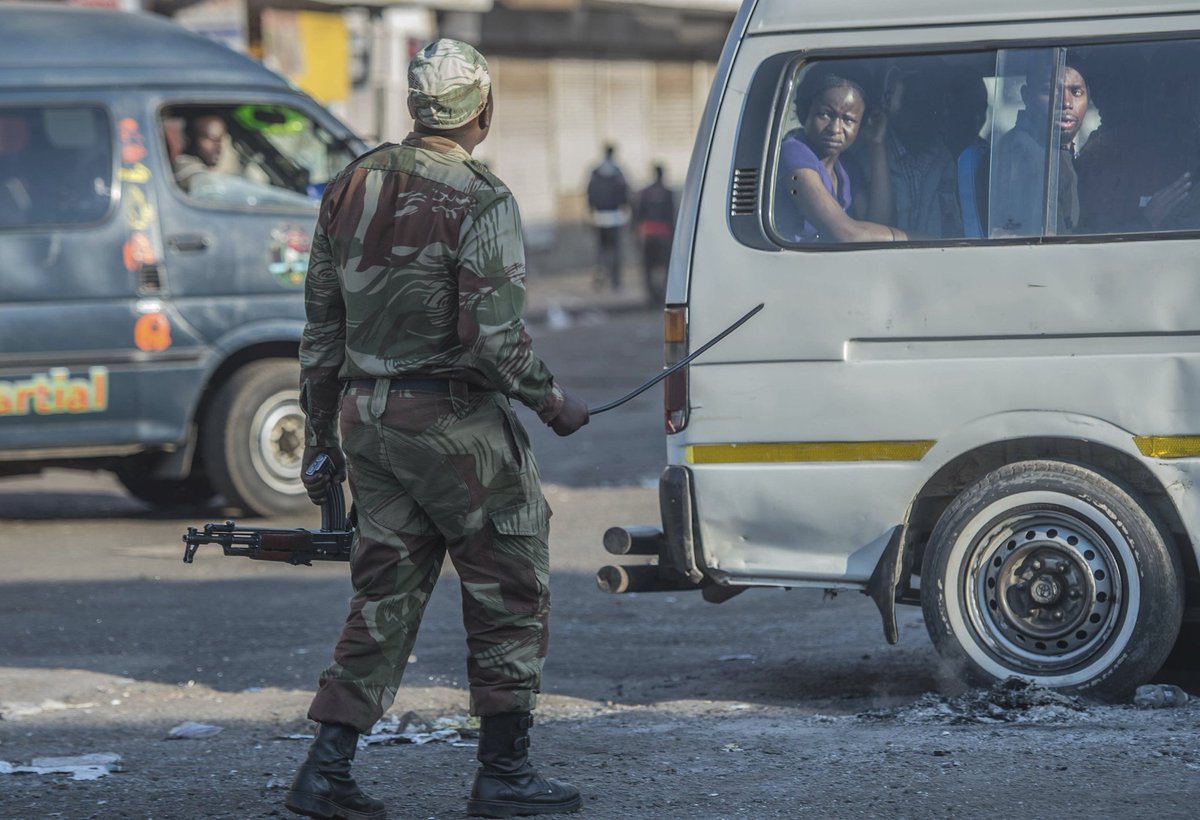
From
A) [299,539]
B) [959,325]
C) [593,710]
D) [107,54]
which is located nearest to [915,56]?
[959,325]

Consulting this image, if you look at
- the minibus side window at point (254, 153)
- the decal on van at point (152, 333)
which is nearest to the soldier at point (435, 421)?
the decal on van at point (152, 333)

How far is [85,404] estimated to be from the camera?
29.6ft

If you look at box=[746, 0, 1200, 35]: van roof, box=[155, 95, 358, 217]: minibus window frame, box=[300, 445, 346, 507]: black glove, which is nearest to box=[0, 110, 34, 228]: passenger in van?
box=[155, 95, 358, 217]: minibus window frame

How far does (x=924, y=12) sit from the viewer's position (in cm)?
546

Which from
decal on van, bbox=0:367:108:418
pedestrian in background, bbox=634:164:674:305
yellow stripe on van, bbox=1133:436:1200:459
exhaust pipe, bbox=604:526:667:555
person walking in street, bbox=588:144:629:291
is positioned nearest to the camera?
yellow stripe on van, bbox=1133:436:1200:459

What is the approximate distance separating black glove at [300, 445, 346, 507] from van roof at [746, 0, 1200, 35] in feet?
6.54

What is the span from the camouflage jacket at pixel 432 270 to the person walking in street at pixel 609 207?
811 inches

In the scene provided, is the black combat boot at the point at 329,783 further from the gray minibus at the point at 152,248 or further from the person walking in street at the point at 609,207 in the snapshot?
the person walking in street at the point at 609,207

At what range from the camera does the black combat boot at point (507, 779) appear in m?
4.35

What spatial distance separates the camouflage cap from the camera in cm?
421

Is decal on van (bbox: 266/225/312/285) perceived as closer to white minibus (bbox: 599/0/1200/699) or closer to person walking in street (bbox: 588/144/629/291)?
white minibus (bbox: 599/0/1200/699)

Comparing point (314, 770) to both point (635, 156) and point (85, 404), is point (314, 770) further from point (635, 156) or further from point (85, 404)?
point (635, 156)

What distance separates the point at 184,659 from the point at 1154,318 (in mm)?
3626

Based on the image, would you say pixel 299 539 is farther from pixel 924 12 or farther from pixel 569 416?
pixel 924 12
